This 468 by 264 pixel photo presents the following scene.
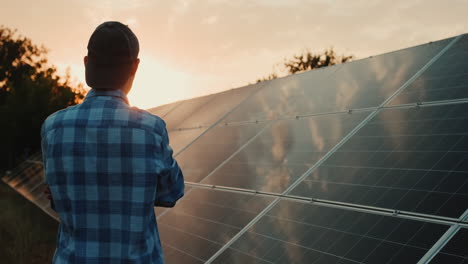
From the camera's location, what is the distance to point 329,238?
4988 millimetres

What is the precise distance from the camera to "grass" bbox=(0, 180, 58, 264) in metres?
9.31

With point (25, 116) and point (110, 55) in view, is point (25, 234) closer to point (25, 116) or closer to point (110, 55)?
point (110, 55)

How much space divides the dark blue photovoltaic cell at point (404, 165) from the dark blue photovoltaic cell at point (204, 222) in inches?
34.0

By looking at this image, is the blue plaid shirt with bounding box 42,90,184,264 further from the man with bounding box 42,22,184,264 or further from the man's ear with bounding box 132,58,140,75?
the man's ear with bounding box 132,58,140,75

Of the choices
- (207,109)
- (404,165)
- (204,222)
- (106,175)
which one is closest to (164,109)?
(207,109)

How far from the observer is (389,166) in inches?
225

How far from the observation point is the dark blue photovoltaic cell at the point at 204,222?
607 centimetres

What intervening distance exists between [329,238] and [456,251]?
55.6 inches

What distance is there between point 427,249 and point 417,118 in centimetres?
289

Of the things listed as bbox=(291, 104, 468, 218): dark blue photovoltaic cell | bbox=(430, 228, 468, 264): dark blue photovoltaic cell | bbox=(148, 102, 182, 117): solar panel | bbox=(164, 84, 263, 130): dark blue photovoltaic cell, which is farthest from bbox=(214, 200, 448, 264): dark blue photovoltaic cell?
bbox=(148, 102, 182, 117): solar panel

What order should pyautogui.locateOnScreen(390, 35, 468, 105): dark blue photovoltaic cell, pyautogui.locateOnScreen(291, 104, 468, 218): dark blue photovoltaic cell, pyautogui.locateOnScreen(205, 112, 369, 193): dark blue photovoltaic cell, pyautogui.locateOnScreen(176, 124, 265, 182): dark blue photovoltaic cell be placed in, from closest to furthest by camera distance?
pyautogui.locateOnScreen(291, 104, 468, 218): dark blue photovoltaic cell, pyautogui.locateOnScreen(390, 35, 468, 105): dark blue photovoltaic cell, pyautogui.locateOnScreen(205, 112, 369, 193): dark blue photovoltaic cell, pyautogui.locateOnScreen(176, 124, 265, 182): dark blue photovoltaic cell

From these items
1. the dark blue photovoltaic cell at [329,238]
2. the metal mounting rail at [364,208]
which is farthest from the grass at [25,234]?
the dark blue photovoltaic cell at [329,238]

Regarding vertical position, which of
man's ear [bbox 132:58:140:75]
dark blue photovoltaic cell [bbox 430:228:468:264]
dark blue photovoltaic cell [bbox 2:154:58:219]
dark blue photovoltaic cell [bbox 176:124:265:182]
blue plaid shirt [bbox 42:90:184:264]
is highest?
man's ear [bbox 132:58:140:75]

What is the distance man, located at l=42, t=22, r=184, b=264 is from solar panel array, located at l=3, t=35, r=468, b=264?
273cm
